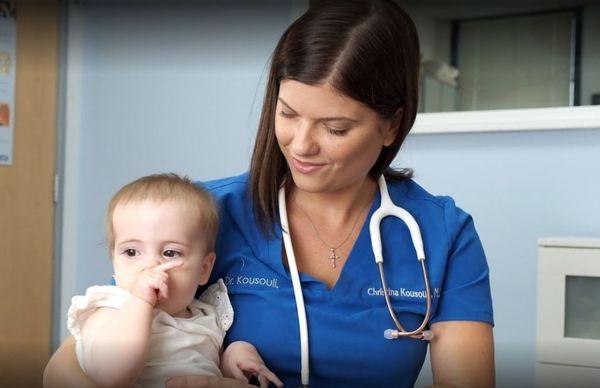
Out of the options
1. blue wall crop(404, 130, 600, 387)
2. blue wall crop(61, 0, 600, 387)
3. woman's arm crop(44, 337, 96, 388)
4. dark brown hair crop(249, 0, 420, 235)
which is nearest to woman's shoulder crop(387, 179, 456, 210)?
dark brown hair crop(249, 0, 420, 235)

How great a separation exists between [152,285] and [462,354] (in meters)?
0.41

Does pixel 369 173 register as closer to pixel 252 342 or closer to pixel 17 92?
pixel 252 342

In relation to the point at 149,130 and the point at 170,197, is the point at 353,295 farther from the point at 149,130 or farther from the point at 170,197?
the point at 149,130

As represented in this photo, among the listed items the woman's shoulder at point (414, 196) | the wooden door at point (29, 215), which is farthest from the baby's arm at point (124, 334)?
the wooden door at point (29, 215)

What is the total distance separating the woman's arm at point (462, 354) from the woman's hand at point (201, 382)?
0.99 feet

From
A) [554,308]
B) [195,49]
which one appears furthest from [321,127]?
[554,308]

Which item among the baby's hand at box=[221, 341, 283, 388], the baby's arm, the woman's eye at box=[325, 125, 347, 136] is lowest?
the baby's hand at box=[221, 341, 283, 388]

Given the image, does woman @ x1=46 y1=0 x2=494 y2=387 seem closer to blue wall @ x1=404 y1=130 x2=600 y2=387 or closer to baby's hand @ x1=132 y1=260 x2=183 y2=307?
baby's hand @ x1=132 y1=260 x2=183 y2=307

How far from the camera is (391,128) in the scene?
995 millimetres

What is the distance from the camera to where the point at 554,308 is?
67.1 inches

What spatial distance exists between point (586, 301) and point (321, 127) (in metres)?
1.09

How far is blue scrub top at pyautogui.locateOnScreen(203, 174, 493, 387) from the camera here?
960 millimetres

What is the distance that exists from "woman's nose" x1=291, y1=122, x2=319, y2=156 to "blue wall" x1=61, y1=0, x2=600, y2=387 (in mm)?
183

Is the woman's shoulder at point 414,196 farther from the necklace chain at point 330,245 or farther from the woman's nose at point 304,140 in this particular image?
the woman's nose at point 304,140
